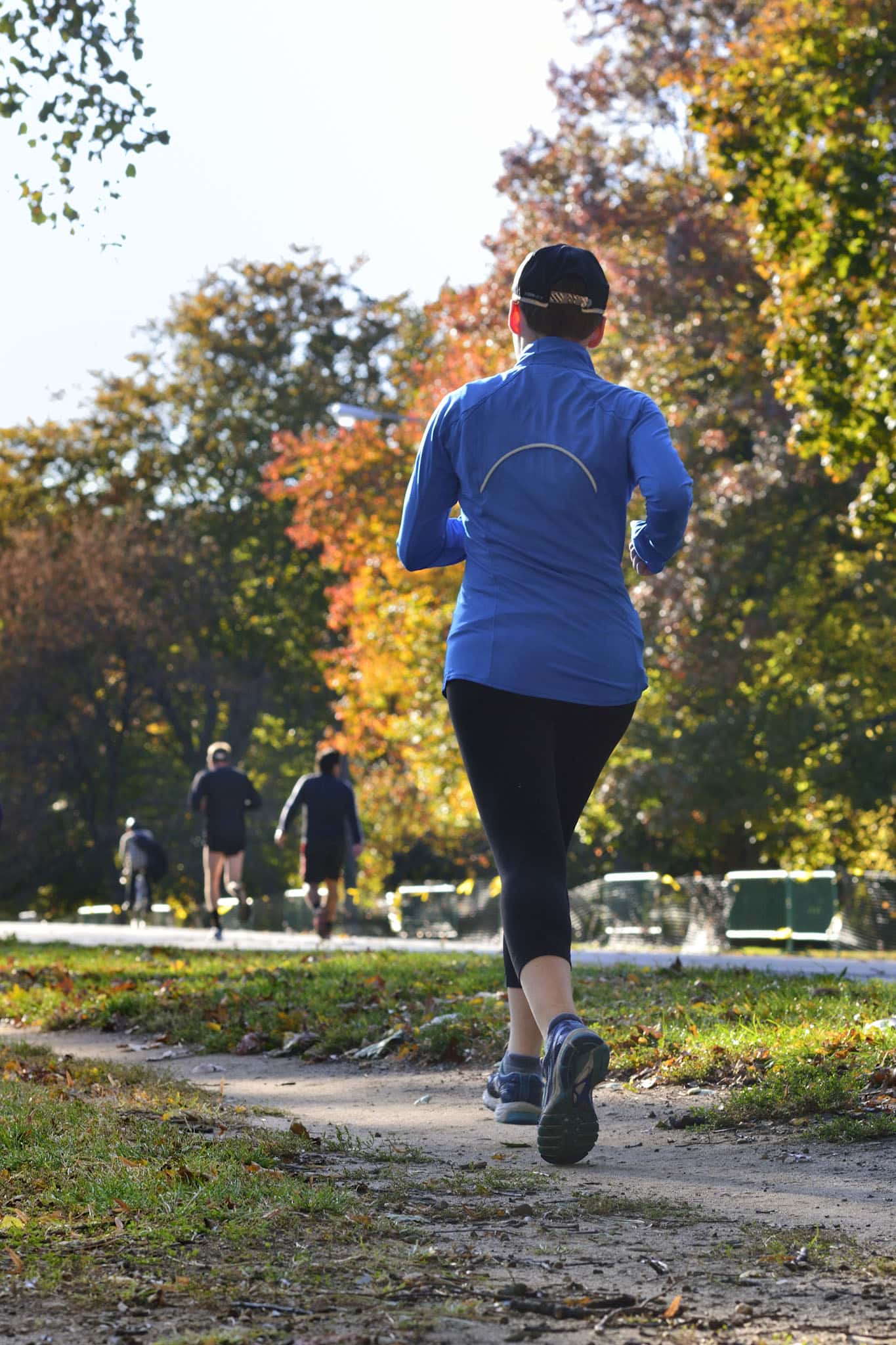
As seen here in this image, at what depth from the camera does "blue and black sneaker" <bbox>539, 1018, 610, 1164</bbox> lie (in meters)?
4.12

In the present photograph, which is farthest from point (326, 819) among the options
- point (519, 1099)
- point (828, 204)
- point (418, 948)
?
point (519, 1099)

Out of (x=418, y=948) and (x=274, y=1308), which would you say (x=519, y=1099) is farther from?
(x=418, y=948)

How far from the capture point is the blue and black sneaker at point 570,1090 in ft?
13.5

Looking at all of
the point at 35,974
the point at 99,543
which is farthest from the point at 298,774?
the point at 35,974

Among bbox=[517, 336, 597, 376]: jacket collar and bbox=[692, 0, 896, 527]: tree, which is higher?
bbox=[692, 0, 896, 527]: tree

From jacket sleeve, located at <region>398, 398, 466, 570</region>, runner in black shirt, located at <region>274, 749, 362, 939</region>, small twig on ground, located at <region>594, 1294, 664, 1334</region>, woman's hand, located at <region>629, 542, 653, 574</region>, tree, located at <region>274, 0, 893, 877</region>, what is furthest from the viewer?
tree, located at <region>274, 0, 893, 877</region>

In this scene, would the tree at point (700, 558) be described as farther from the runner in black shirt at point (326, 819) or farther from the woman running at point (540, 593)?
the woman running at point (540, 593)

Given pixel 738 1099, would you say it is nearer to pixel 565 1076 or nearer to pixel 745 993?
pixel 565 1076

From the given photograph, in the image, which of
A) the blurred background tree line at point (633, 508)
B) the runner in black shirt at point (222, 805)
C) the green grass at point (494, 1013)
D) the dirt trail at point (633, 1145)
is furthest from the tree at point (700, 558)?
the dirt trail at point (633, 1145)

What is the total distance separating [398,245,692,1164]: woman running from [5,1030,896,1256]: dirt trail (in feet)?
1.13

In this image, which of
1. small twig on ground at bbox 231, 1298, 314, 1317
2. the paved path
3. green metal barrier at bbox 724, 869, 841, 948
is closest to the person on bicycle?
the paved path

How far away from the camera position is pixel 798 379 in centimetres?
1769

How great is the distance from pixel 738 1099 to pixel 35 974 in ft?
24.5

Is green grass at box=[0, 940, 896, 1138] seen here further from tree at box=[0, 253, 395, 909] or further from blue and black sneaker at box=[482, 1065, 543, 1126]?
tree at box=[0, 253, 395, 909]
